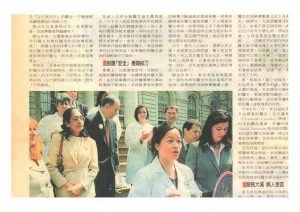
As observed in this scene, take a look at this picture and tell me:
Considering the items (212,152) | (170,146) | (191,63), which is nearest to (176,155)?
(170,146)

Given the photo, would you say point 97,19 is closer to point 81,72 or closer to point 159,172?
point 81,72

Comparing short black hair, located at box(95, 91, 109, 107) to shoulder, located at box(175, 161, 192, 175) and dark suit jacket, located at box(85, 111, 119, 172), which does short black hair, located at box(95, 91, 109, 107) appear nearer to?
dark suit jacket, located at box(85, 111, 119, 172)

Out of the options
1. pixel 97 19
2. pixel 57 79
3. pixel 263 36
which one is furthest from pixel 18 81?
pixel 263 36

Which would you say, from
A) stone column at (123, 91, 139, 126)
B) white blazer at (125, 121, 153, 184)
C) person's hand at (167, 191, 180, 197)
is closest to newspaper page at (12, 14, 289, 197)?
stone column at (123, 91, 139, 126)

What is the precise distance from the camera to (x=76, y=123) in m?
3.36

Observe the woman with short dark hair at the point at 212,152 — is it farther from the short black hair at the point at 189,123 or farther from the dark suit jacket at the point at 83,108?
the dark suit jacket at the point at 83,108

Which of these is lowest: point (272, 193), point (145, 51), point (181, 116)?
point (272, 193)

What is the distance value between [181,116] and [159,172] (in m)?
0.24

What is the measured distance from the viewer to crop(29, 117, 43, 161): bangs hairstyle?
11.0 feet

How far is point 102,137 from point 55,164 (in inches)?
8.4

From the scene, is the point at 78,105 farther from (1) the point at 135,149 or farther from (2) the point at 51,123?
(1) the point at 135,149

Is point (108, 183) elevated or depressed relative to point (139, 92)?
depressed

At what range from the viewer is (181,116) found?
3342mm

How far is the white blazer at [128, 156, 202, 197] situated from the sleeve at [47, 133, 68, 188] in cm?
28
